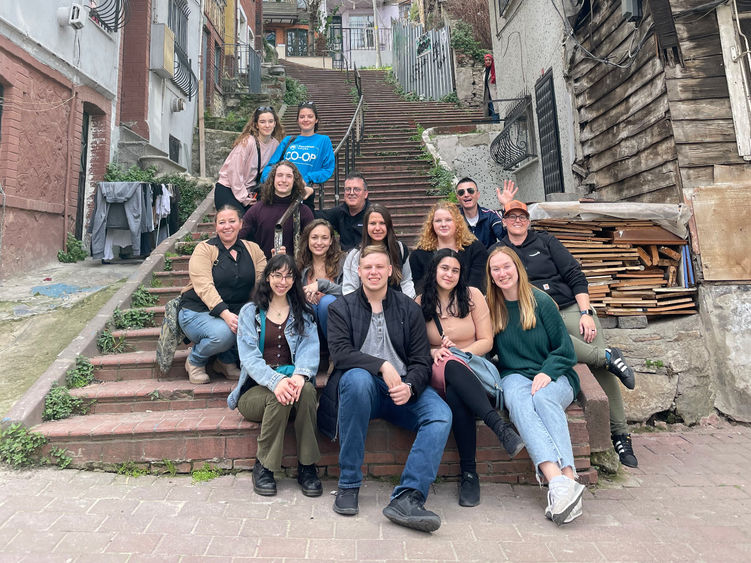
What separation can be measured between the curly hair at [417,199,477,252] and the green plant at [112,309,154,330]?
Answer: 276cm

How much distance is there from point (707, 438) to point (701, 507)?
1.68m

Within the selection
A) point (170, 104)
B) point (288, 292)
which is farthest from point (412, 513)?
point (170, 104)

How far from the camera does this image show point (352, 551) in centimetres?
232

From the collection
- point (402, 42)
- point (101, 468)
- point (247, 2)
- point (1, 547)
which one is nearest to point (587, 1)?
point (101, 468)

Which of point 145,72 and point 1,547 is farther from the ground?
point 145,72

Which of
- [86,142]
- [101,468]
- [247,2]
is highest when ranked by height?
[247,2]

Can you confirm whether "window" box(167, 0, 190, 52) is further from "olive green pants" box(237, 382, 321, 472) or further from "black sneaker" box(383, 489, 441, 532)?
"black sneaker" box(383, 489, 441, 532)

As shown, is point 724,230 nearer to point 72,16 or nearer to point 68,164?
point 68,164

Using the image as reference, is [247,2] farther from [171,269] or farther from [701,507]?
[701,507]

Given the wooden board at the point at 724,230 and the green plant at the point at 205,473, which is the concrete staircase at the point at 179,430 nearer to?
the green plant at the point at 205,473

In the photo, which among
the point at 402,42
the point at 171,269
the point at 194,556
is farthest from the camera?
the point at 402,42

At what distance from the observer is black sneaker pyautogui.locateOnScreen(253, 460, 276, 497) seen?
2867 millimetres

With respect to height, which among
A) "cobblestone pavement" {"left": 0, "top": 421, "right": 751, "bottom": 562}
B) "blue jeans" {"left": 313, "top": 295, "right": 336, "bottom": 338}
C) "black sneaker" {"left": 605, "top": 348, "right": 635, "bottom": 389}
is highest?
"blue jeans" {"left": 313, "top": 295, "right": 336, "bottom": 338}

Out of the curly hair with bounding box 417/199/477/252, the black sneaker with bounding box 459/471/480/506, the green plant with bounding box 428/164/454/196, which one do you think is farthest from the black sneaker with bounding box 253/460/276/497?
the green plant with bounding box 428/164/454/196
